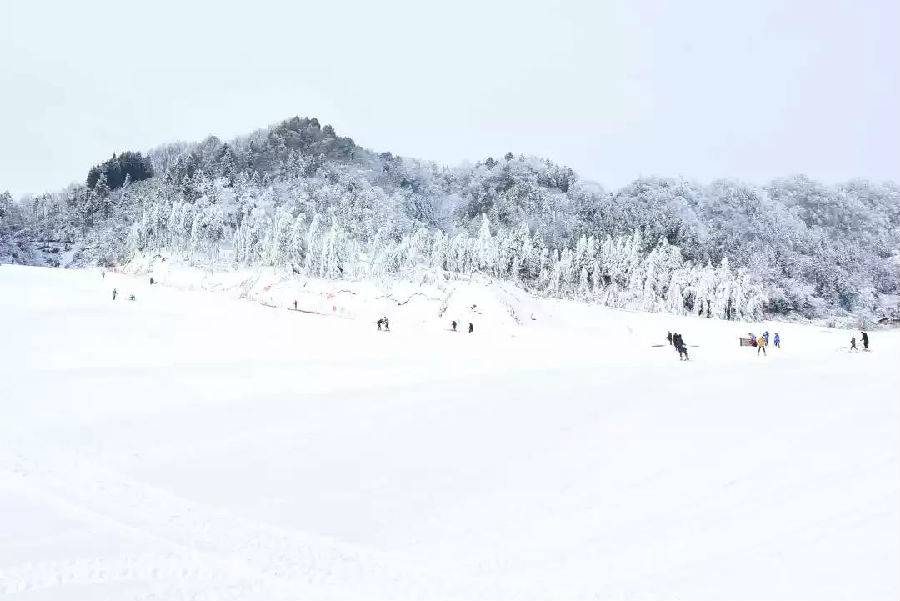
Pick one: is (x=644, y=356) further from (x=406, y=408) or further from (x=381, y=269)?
(x=381, y=269)

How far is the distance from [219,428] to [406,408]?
17.4ft

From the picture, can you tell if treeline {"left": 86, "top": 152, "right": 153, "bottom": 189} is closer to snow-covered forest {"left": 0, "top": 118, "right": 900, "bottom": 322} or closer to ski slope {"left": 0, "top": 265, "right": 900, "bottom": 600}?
snow-covered forest {"left": 0, "top": 118, "right": 900, "bottom": 322}

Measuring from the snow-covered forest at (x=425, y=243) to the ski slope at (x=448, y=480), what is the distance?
195ft

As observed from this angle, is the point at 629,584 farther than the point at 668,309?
No

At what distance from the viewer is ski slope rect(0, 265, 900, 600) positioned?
27.1ft

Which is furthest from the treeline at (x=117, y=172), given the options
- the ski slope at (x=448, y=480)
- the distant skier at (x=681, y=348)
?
the distant skier at (x=681, y=348)

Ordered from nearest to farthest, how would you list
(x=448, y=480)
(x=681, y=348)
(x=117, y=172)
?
(x=448, y=480) → (x=681, y=348) → (x=117, y=172)

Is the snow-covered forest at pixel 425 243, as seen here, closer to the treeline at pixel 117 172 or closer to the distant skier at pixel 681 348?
the treeline at pixel 117 172

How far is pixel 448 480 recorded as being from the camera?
12797 mm

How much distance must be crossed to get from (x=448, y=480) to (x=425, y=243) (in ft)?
399

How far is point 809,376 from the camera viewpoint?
2192 cm

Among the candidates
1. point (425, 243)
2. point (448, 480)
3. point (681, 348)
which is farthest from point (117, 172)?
point (448, 480)

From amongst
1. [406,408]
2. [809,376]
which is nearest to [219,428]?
[406,408]

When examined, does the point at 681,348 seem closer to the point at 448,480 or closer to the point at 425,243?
the point at 448,480
